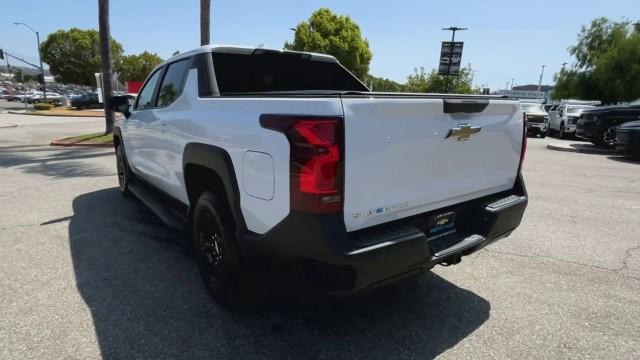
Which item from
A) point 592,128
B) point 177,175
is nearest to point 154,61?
point 592,128

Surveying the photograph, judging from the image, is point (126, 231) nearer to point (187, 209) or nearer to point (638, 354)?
point (187, 209)

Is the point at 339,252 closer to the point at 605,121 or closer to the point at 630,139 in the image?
the point at 630,139

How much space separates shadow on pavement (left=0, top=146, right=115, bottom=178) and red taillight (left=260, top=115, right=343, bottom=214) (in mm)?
7138

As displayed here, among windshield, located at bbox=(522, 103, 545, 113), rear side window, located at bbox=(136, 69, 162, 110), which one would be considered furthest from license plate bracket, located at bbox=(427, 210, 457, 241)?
windshield, located at bbox=(522, 103, 545, 113)

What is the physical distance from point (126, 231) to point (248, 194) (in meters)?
2.91

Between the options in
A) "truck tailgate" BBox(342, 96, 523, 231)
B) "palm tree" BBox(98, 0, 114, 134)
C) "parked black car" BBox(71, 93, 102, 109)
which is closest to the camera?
"truck tailgate" BBox(342, 96, 523, 231)

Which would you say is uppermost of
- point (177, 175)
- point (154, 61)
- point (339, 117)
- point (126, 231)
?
point (154, 61)

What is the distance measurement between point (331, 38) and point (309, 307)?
1622 inches

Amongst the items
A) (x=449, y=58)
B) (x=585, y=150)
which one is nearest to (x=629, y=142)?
(x=585, y=150)

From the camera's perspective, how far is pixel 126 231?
15.1ft

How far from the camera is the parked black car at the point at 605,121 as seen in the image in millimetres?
13055

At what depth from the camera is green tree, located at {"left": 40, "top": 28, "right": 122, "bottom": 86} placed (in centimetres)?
5619

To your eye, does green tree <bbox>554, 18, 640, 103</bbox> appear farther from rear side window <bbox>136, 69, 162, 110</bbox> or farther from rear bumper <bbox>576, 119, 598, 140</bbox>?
rear side window <bbox>136, 69, 162, 110</bbox>

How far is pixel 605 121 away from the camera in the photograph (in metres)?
13.5
